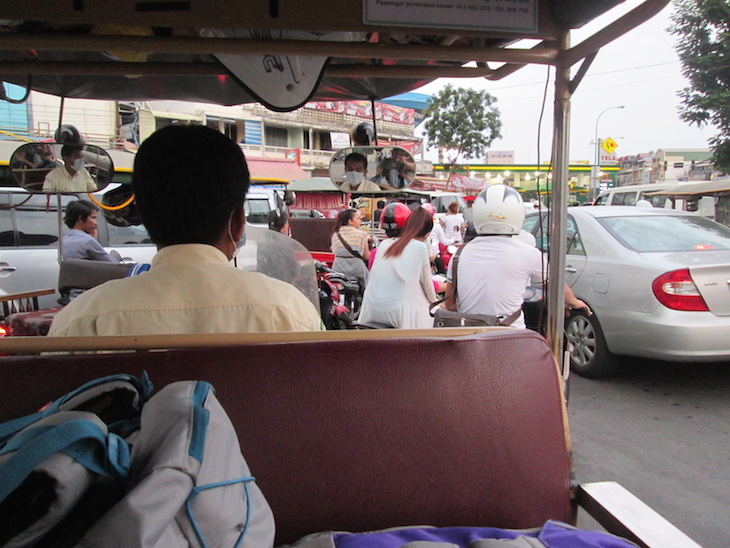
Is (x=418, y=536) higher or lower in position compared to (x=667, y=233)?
lower

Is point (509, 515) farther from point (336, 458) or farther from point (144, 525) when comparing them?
point (144, 525)

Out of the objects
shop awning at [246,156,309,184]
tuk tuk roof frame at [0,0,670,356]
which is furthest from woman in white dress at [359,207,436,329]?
shop awning at [246,156,309,184]

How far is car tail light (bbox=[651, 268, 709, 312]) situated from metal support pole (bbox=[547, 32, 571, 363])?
2663 millimetres

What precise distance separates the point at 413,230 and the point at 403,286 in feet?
1.43

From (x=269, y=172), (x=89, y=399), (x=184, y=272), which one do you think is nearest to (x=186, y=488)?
(x=89, y=399)

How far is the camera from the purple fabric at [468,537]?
133cm

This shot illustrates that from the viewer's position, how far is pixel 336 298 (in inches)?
213

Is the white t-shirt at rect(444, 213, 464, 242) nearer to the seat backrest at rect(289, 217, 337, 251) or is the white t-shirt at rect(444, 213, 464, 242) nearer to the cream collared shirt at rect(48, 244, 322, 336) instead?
the seat backrest at rect(289, 217, 337, 251)

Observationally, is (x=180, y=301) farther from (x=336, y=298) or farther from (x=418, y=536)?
(x=336, y=298)

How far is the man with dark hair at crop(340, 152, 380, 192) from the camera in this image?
3.60 meters

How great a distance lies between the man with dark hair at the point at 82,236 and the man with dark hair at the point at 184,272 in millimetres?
3917

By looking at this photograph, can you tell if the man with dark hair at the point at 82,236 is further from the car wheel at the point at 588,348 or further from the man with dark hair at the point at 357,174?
the car wheel at the point at 588,348

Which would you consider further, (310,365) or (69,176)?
(69,176)

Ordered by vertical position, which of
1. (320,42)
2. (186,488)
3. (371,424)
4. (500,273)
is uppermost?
(320,42)
